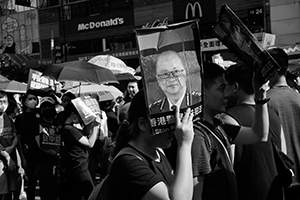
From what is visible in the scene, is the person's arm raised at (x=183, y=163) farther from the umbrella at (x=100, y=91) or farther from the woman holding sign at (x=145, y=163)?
the umbrella at (x=100, y=91)

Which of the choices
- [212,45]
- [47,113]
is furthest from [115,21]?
[47,113]

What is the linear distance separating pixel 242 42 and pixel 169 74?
2.07 ft

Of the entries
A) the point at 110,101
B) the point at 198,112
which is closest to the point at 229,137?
the point at 198,112

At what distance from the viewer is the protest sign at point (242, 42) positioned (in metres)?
→ 2.55

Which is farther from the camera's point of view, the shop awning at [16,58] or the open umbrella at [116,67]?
the shop awning at [16,58]

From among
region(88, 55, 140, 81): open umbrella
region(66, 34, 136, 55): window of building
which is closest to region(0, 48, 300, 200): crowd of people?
region(88, 55, 140, 81): open umbrella

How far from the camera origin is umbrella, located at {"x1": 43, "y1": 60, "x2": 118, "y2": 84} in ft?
24.7

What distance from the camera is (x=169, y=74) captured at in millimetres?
2201

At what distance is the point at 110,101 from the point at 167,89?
21.0ft

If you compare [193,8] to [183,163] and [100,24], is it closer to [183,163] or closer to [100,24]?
[100,24]

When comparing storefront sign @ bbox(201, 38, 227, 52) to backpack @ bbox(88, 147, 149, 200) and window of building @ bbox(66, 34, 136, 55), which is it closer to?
window of building @ bbox(66, 34, 136, 55)

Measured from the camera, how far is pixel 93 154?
20.2 ft

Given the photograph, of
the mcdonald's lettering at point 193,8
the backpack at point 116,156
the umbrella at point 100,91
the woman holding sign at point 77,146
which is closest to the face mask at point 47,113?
the woman holding sign at point 77,146

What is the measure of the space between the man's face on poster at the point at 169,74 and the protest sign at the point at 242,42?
49 centimetres
